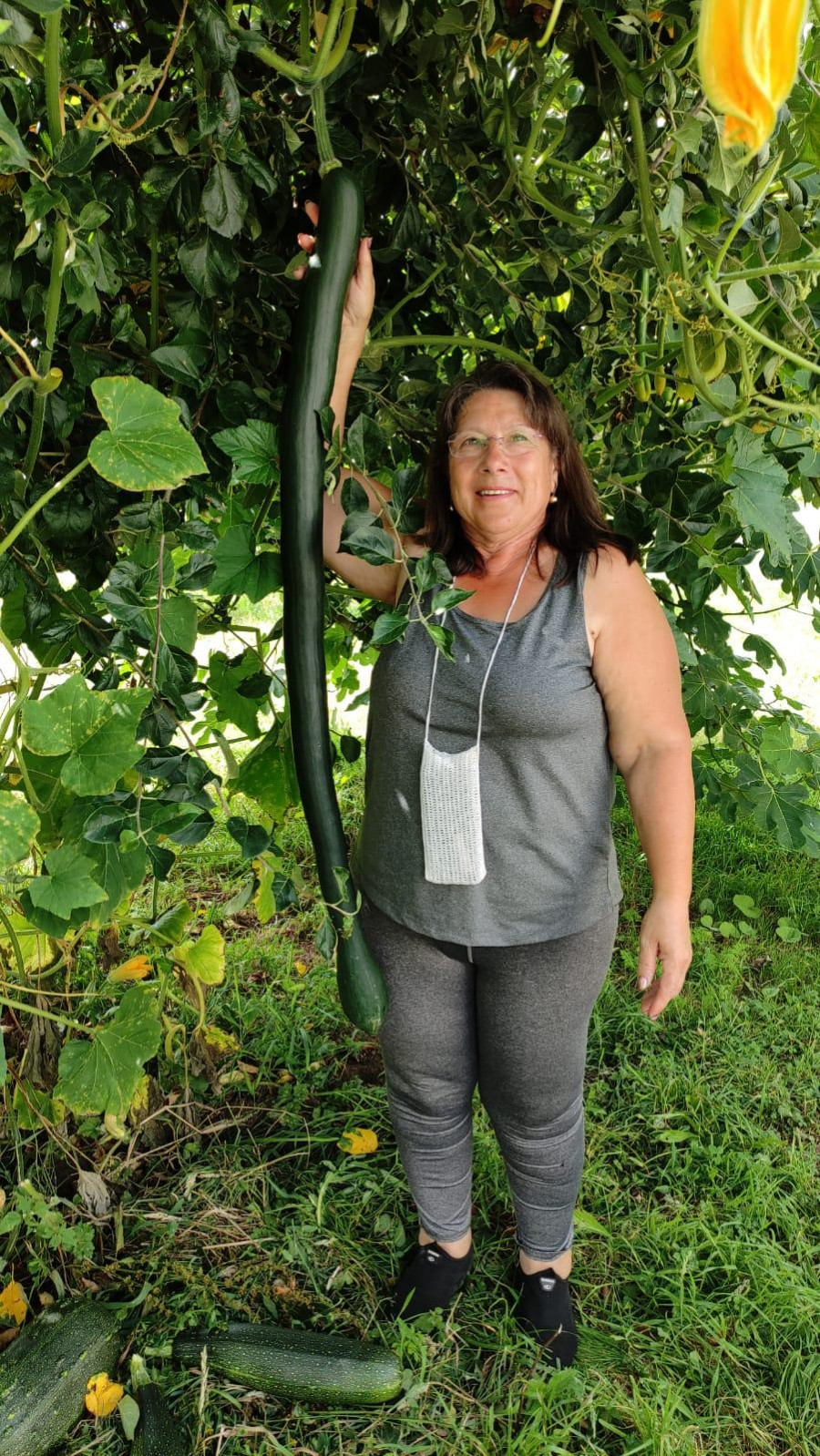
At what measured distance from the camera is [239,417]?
4.38 feet

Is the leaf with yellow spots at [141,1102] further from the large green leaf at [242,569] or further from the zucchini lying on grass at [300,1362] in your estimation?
the large green leaf at [242,569]

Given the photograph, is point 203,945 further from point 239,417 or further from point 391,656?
point 239,417

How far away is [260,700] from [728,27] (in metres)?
1.29

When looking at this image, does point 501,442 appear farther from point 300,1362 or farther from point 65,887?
point 300,1362

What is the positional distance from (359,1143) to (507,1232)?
1.13 feet

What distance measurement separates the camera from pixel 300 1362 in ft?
5.75

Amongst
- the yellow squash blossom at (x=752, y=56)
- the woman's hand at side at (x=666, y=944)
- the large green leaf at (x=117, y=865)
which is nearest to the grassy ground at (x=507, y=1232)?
the woman's hand at side at (x=666, y=944)

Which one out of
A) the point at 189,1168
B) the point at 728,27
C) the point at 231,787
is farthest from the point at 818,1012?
the point at 728,27

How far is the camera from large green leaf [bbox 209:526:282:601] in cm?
135

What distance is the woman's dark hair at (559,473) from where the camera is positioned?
5.14 ft

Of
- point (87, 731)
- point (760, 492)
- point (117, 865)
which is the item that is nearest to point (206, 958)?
point (117, 865)

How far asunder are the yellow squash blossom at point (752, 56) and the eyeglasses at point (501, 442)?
1136 mm

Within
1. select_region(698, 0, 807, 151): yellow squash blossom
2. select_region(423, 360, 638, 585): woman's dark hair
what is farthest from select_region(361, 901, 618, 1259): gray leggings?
select_region(698, 0, 807, 151): yellow squash blossom

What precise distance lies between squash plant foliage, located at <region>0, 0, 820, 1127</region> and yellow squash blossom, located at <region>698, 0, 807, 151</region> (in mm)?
574
